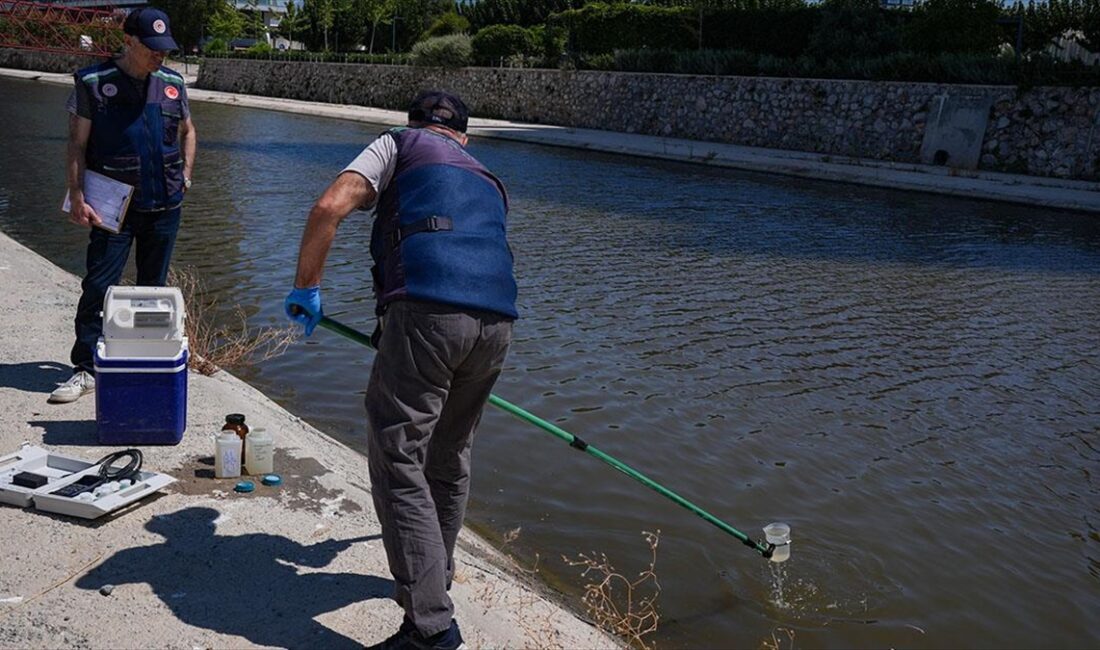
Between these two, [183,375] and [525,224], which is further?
[525,224]

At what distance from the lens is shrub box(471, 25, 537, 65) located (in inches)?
1508

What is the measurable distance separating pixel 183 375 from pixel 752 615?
2.78 meters

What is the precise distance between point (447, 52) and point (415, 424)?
37473 millimetres

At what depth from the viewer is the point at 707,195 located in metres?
18.6

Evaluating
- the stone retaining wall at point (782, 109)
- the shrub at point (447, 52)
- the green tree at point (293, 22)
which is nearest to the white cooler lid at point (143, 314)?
the stone retaining wall at point (782, 109)

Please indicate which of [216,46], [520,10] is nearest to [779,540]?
[520,10]

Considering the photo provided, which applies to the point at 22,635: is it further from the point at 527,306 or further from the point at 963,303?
the point at 963,303

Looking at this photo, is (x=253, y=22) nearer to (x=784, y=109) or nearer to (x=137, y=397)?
(x=784, y=109)

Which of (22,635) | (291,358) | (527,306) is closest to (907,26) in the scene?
(527,306)

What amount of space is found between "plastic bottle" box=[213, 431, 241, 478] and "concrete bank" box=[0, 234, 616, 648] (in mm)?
45

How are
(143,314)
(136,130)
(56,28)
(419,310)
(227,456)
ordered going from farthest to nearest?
(56,28), (136,130), (143,314), (227,456), (419,310)

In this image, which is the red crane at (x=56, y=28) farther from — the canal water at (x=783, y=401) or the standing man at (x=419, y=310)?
the standing man at (x=419, y=310)

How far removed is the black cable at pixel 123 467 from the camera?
441 cm

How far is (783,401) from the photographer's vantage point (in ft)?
25.5
